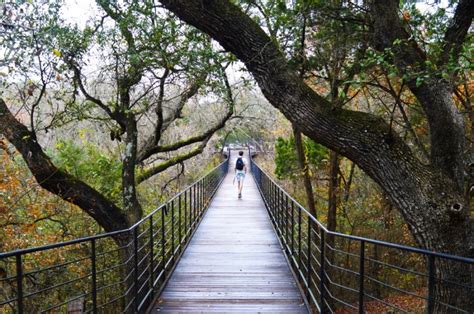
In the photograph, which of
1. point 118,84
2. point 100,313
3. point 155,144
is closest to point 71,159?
point 155,144

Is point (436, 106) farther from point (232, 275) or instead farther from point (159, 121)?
point (159, 121)

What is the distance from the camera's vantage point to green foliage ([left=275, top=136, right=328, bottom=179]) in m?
15.2

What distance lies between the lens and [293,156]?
17391 mm

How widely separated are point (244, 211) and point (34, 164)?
669 centimetres

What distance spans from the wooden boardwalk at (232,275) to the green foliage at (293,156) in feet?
16.8

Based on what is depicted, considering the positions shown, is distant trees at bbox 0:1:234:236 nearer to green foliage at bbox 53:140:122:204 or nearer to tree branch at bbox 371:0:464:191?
tree branch at bbox 371:0:464:191

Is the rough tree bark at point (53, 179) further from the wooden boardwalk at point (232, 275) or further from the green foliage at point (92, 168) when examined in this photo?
the green foliage at point (92, 168)

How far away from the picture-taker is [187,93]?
1005 centimetres

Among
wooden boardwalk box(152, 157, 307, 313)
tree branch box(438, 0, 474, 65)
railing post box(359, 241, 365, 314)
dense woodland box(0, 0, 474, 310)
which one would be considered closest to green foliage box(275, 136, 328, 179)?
A: dense woodland box(0, 0, 474, 310)

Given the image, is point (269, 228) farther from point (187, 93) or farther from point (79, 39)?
point (79, 39)

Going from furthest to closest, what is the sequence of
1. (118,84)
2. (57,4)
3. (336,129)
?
(118,84)
(57,4)
(336,129)

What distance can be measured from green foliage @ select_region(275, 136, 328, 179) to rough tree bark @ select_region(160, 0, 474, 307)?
30.6 ft

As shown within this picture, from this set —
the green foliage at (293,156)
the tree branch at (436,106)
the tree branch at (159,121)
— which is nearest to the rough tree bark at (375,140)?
the tree branch at (436,106)

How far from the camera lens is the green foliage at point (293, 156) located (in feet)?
49.7
